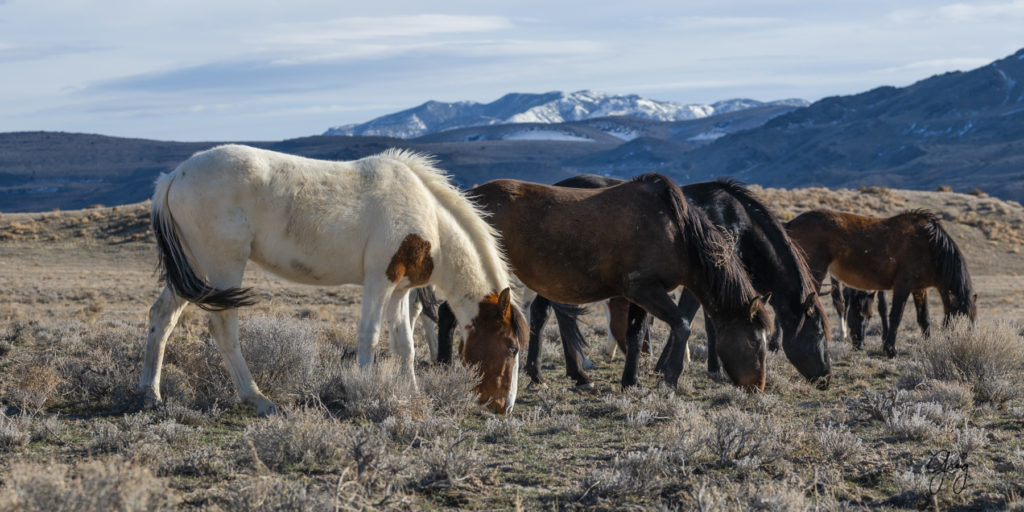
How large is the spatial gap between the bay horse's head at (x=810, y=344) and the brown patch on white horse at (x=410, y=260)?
4.35 m

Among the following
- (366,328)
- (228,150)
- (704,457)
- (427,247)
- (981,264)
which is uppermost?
(228,150)

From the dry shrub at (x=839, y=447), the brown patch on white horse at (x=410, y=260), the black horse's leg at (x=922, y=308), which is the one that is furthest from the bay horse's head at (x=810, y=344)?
the brown patch on white horse at (x=410, y=260)

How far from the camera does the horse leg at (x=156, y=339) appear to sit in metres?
6.48

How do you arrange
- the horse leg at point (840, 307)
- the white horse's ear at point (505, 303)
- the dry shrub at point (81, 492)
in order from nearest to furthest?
the dry shrub at point (81, 492)
the white horse's ear at point (505, 303)
the horse leg at point (840, 307)

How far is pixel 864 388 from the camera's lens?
8.62 meters

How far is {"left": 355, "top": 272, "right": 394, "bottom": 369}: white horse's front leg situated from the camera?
645cm

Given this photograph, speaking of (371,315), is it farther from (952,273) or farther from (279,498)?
(952,273)

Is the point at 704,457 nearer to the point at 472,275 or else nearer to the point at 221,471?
the point at 472,275

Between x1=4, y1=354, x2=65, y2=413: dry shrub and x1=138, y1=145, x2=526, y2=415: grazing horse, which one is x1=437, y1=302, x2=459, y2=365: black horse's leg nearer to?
x1=138, y1=145, x2=526, y2=415: grazing horse

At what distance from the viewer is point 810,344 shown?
28.7 feet

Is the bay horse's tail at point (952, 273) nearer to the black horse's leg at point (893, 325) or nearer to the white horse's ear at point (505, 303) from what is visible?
the black horse's leg at point (893, 325)

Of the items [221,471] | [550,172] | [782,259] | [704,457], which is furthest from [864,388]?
[550,172]

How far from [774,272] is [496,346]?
12.9 feet

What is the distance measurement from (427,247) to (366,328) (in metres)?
0.83
